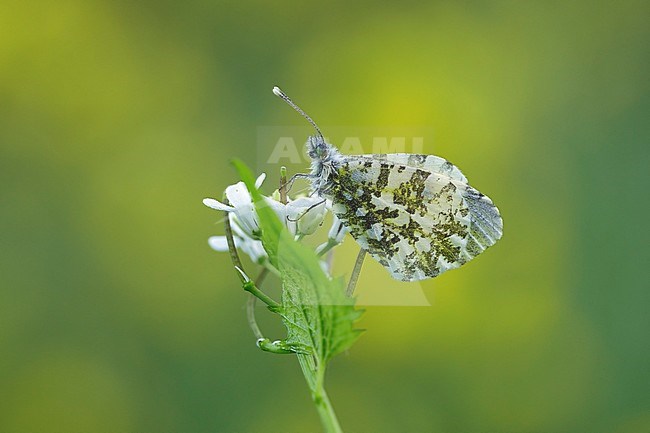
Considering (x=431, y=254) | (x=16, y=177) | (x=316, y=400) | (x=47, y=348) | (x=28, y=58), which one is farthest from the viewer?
(x=28, y=58)

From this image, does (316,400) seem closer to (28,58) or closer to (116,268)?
(116,268)

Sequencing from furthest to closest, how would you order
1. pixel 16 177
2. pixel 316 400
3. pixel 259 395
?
pixel 16 177
pixel 259 395
pixel 316 400

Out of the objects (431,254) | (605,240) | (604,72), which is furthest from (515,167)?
Answer: (431,254)

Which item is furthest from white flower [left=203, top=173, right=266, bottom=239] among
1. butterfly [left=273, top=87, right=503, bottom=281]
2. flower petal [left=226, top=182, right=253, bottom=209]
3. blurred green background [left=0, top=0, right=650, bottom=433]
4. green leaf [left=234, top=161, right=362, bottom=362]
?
blurred green background [left=0, top=0, right=650, bottom=433]

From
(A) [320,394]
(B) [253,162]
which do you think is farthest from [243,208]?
(B) [253,162]

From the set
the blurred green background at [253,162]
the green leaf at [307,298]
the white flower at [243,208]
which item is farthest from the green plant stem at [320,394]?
the blurred green background at [253,162]

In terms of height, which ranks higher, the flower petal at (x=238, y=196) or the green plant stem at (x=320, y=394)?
the flower petal at (x=238, y=196)

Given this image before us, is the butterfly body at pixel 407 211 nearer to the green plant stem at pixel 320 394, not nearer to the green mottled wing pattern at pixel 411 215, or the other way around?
the green mottled wing pattern at pixel 411 215
